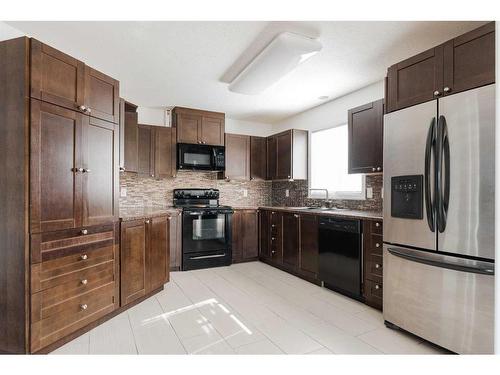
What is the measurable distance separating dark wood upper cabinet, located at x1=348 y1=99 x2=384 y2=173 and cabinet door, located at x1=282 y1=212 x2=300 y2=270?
105cm

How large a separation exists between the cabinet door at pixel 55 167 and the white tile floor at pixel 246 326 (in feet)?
3.14

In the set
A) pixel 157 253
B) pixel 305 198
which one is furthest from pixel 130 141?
pixel 305 198

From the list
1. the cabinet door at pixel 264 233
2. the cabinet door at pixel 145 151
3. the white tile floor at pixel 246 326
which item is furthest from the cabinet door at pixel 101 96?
the cabinet door at pixel 264 233

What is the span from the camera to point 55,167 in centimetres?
199

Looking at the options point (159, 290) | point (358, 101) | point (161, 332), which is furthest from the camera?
point (358, 101)

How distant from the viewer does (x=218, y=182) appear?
4.95m

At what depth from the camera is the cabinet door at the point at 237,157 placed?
15.5 feet

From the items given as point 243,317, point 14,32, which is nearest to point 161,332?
point 243,317

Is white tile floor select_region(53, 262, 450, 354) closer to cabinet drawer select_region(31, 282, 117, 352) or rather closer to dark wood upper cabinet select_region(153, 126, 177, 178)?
cabinet drawer select_region(31, 282, 117, 352)

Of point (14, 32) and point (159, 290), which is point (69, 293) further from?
point (14, 32)

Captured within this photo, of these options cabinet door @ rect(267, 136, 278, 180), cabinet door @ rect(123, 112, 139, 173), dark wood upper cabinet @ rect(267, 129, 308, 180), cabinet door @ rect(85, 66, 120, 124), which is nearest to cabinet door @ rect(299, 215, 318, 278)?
dark wood upper cabinet @ rect(267, 129, 308, 180)

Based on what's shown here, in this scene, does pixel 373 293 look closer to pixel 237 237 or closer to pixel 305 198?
pixel 305 198
